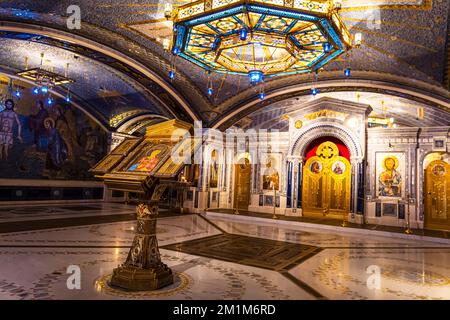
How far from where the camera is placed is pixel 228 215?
11031 millimetres

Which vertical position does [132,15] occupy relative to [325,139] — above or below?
above

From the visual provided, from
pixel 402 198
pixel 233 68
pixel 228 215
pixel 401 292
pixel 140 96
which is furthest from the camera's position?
pixel 140 96

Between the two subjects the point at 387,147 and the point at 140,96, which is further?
the point at 140,96

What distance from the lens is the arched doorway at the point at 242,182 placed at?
13.2 m

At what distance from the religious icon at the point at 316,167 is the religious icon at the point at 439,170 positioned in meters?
3.59

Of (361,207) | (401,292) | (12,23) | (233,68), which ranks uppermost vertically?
(12,23)

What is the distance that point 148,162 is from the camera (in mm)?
3711

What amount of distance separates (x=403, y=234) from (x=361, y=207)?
1968 mm

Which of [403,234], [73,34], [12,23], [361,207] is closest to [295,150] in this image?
[361,207]

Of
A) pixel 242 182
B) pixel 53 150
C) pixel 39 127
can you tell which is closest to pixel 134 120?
pixel 53 150

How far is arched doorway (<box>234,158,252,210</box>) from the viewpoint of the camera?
13.2m

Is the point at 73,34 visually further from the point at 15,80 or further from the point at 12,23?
the point at 15,80

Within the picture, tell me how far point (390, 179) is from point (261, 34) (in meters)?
7.25

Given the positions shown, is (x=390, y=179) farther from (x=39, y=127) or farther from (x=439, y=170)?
(x=39, y=127)
